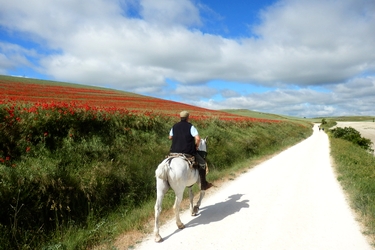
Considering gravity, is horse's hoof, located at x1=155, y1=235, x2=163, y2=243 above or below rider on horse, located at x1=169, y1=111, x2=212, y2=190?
below

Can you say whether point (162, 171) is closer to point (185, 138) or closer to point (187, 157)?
point (187, 157)

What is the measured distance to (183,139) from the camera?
19.3 feet

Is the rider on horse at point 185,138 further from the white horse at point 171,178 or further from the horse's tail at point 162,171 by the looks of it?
the horse's tail at point 162,171

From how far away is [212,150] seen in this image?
43.4ft

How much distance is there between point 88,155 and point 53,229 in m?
2.80

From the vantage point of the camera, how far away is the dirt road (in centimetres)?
465

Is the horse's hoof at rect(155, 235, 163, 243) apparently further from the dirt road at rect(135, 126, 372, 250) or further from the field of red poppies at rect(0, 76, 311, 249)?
the field of red poppies at rect(0, 76, 311, 249)

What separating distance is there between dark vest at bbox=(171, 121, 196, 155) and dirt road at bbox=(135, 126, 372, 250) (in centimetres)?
180

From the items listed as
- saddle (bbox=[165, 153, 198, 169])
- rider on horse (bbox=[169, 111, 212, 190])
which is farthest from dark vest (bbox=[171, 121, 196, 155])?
saddle (bbox=[165, 153, 198, 169])

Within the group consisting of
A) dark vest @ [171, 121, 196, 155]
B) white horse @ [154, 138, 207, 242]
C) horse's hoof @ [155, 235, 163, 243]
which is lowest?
horse's hoof @ [155, 235, 163, 243]

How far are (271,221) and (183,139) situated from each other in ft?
9.55

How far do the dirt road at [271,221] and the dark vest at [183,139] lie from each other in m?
1.80

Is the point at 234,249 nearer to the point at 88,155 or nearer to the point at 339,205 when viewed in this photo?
the point at 339,205

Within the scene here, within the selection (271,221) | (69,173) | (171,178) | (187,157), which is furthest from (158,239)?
(69,173)
